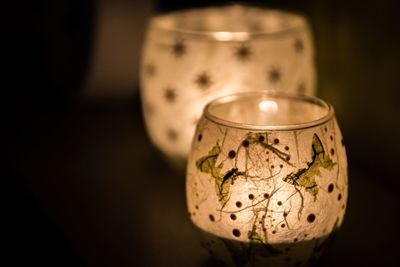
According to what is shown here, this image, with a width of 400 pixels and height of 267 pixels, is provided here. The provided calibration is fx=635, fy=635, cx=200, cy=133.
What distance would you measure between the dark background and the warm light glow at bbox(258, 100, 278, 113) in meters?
0.18

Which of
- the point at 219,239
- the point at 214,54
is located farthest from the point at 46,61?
the point at 219,239

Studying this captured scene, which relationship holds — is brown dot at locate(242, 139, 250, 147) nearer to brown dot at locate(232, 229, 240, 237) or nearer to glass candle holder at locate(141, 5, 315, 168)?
brown dot at locate(232, 229, 240, 237)

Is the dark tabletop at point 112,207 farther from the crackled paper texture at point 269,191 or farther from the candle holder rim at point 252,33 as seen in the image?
the candle holder rim at point 252,33

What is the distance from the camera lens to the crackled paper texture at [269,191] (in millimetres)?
583

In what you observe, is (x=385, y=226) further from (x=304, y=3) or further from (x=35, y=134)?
(x=35, y=134)

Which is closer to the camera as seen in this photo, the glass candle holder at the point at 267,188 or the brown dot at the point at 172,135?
the glass candle holder at the point at 267,188

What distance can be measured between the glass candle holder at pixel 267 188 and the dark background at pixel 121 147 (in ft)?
0.37

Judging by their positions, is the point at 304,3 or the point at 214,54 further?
the point at 304,3

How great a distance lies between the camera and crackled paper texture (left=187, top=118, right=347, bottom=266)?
583 mm

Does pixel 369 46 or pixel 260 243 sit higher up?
pixel 369 46

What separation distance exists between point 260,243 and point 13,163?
521 millimetres

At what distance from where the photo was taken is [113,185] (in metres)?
0.90

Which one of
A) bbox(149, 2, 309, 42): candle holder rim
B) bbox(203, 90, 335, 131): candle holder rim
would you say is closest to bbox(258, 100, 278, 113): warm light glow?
bbox(203, 90, 335, 131): candle holder rim

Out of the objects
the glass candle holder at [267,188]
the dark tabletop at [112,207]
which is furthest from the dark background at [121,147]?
the glass candle holder at [267,188]
